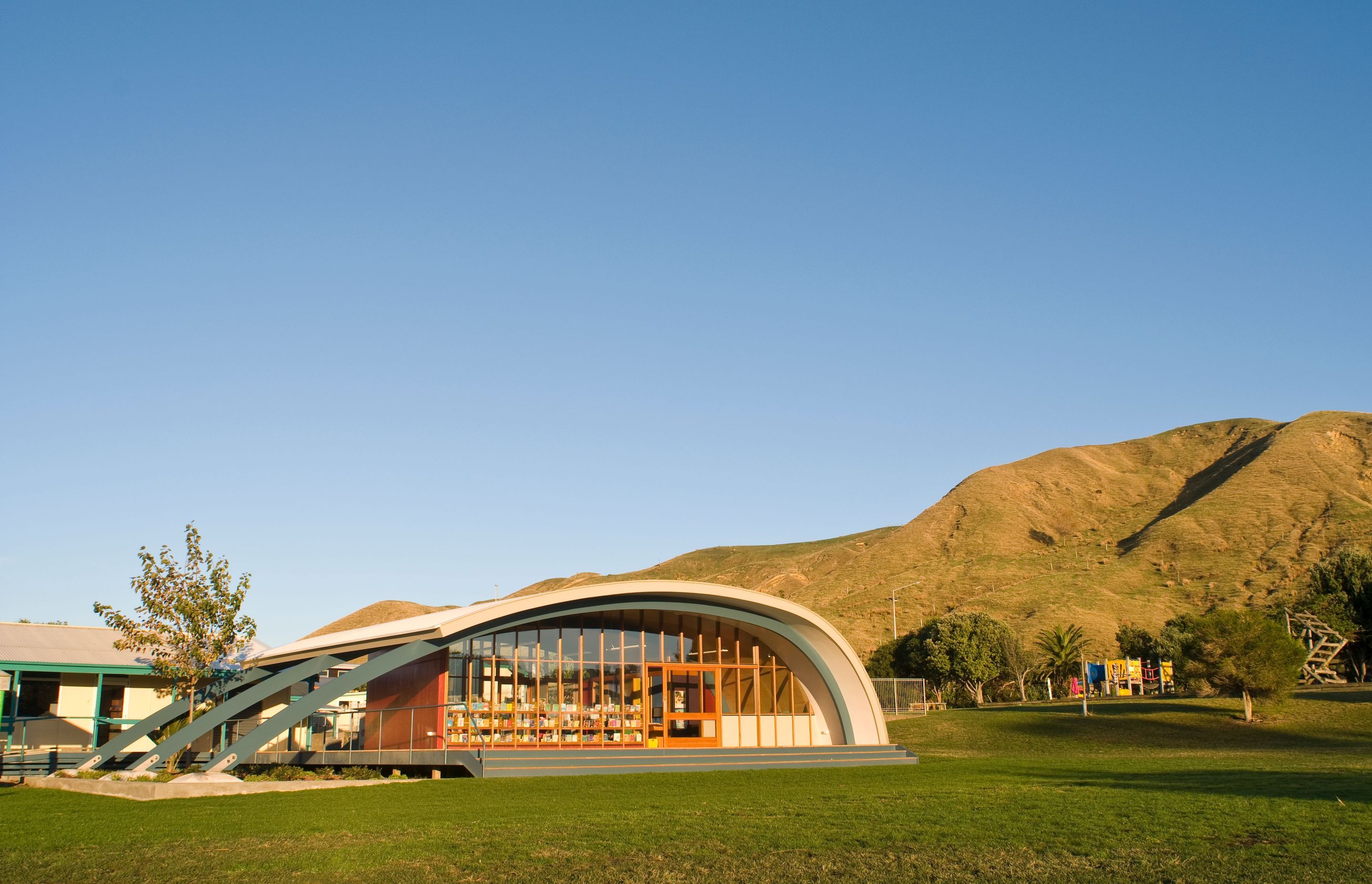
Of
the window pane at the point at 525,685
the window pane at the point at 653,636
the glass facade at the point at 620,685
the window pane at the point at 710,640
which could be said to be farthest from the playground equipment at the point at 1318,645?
the window pane at the point at 525,685

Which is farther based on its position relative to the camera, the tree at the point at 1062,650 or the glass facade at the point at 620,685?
the tree at the point at 1062,650

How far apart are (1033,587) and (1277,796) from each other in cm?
6119

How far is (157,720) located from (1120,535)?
258 ft

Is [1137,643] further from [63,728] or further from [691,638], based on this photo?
[63,728]

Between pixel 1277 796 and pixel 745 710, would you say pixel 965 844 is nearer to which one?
pixel 1277 796

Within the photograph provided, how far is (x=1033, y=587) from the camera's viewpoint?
7244 cm

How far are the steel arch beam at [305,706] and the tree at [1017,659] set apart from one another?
39273mm

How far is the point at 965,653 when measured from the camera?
53844 millimetres

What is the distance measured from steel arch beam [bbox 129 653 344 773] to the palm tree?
113ft

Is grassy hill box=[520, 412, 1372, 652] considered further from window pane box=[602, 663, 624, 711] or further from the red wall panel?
the red wall panel

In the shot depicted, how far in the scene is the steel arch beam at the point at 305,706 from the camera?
19906 millimetres

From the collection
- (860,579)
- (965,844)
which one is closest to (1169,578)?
(860,579)

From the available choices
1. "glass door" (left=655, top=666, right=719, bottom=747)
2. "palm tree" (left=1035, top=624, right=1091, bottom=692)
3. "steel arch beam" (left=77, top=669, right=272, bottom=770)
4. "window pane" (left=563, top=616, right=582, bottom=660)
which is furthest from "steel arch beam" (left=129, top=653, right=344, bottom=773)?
"palm tree" (left=1035, top=624, right=1091, bottom=692)

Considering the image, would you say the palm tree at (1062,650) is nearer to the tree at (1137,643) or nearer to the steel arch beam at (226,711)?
the tree at (1137,643)
